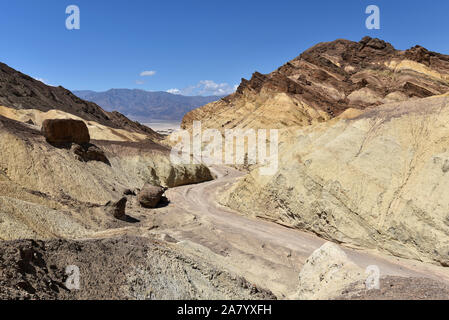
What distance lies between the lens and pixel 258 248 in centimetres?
1692

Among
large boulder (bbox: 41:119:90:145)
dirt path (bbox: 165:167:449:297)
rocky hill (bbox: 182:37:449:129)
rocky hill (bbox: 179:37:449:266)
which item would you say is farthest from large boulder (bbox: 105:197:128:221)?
rocky hill (bbox: 182:37:449:129)

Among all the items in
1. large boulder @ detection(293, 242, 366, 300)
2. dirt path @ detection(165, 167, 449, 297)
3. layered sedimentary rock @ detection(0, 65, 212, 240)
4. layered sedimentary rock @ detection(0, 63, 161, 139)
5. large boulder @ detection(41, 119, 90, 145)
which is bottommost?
dirt path @ detection(165, 167, 449, 297)

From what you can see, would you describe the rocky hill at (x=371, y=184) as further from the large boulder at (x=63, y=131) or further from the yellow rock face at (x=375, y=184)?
the large boulder at (x=63, y=131)

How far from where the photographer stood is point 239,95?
84.7m

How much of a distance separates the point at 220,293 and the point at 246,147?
47.7m

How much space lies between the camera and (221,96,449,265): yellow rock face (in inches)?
582

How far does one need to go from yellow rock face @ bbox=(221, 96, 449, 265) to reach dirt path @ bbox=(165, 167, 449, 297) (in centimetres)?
93

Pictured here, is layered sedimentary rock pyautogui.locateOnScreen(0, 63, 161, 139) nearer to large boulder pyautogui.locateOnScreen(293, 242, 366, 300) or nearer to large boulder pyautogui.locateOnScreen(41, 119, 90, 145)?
large boulder pyautogui.locateOnScreen(41, 119, 90, 145)

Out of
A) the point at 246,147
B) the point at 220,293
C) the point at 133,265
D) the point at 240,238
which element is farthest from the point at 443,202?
the point at 246,147

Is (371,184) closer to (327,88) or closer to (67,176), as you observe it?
(67,176)

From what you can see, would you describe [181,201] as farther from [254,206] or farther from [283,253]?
[283,253]

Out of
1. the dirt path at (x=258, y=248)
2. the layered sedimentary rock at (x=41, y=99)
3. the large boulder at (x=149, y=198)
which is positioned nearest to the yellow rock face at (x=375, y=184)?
the dirt path at (x=258, y=248)

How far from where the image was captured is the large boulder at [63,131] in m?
27.2

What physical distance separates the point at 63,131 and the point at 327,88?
66.6 metres
